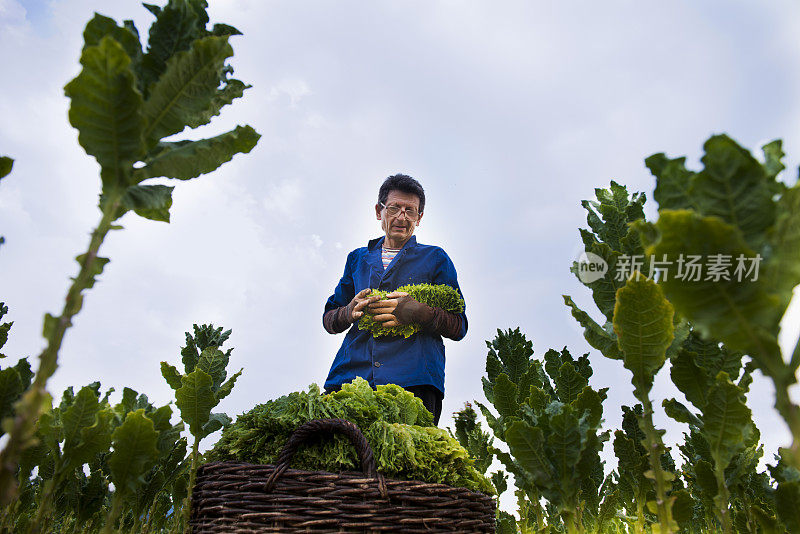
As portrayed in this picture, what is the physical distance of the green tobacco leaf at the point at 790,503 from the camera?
1645 mm

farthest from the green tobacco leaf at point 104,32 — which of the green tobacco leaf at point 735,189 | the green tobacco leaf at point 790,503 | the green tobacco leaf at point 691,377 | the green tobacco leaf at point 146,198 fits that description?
the green tobacco leaf at point 790,503

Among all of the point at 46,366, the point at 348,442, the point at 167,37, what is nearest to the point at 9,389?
the point at 46,366

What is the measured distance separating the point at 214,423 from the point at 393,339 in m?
1.64

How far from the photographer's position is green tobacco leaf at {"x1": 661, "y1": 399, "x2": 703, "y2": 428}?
2.06m

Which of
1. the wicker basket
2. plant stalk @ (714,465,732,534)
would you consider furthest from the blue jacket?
plant stalk @ (714,465,732,534)

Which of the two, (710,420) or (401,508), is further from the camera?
(401,508)

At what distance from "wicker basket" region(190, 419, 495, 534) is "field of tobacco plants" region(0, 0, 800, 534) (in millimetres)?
221

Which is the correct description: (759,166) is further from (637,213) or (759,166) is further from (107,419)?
(107,419)

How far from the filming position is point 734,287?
1231 mm

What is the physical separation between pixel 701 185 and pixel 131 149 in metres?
1.55

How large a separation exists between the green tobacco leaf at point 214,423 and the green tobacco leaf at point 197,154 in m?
1.46

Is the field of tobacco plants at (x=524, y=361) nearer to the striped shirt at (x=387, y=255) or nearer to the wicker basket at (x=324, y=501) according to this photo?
the wicker basket at (x=324, y=501)

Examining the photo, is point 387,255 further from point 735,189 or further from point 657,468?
point 735,189

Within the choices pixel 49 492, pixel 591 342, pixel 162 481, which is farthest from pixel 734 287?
pixel 162 481
